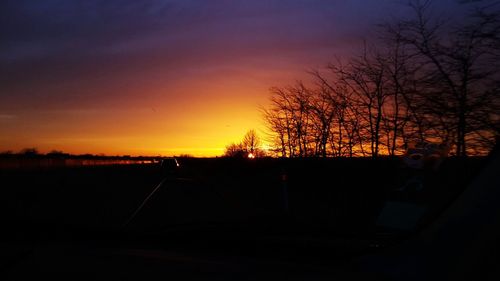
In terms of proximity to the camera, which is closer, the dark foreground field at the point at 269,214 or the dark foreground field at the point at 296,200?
the dark foreground field at the point at 269,214

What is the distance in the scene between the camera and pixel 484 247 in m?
2.29

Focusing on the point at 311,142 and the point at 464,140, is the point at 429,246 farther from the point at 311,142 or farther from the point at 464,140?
the point at 311,142

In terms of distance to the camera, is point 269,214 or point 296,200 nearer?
point 269,214

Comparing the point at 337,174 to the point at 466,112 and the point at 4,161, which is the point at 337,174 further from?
the point at 4,161

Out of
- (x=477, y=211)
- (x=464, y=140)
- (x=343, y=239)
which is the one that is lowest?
(x=343, y=239)

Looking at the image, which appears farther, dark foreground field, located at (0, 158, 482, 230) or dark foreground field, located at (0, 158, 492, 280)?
dark foreground field, located at (0, 158, 482, 230)

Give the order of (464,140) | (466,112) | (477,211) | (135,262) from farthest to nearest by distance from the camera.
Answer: (466,112) < (464,140) < (135,262) < (477,211)

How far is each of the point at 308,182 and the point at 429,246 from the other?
47.4ft

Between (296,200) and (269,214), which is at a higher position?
(269,214)

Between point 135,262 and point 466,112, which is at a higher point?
point 466,112

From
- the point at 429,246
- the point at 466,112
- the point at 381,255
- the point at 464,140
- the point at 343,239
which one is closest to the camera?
the point at 429,246

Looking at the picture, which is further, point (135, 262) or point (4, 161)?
point (4, 161)

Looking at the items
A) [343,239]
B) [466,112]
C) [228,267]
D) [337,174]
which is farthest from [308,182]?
[228,267]

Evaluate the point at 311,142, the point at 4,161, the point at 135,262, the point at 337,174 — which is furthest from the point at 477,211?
the point at 4,161
